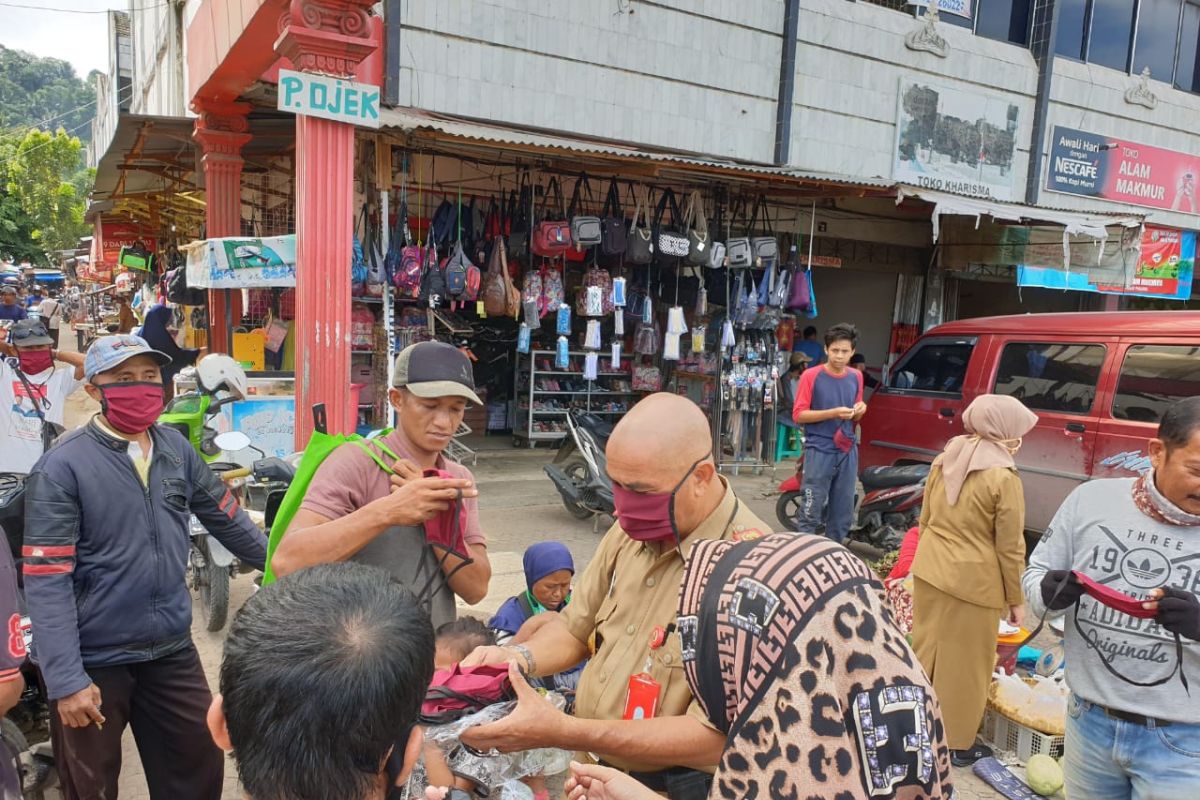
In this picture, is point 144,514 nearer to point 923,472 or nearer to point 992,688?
point 992,688

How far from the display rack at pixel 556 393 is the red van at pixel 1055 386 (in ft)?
13.0

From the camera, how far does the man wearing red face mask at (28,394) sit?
4934 mm

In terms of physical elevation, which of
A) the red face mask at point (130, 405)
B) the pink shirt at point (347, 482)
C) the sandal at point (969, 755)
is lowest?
the sandal at point (969, 755)

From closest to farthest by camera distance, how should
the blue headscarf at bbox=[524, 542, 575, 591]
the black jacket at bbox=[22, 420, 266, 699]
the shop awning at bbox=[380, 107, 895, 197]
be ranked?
1. the black jacket at bbox=[22, 420, 266, 699]
2. the blue headscarf at bbox=[524, 542, 575, 591]
3. the shop awning at bbox=[380, 107, 895, 197]

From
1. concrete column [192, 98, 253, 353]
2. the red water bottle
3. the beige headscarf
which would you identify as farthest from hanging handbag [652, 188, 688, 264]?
the red water bottle

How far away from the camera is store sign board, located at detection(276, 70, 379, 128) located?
5570mm

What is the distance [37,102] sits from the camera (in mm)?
86125

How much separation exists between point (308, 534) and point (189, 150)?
1086cm

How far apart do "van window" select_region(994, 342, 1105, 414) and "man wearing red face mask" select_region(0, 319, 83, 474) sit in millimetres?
7474

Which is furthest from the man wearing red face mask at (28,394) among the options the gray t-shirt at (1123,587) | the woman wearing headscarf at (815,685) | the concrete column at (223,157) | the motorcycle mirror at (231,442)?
the gray t-shirt at (1123,587)

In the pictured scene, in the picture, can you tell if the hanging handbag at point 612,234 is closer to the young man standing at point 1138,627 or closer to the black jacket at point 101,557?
the black jacket at point 101,557

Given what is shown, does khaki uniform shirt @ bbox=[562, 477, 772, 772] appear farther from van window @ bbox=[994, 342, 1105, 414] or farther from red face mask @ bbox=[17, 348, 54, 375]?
van window @ bbox=[994, 342, 1105, 414]

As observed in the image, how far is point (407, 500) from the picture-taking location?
2.01 m

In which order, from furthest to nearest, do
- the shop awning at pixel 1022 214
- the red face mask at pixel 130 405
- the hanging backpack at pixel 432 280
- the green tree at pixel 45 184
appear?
1. the green tree at pixel 45 184
2. the shop awning at pixel 1022 214
3. the hanging backpack at pixel 432 280
4. the red face mask at pixel 130 405
